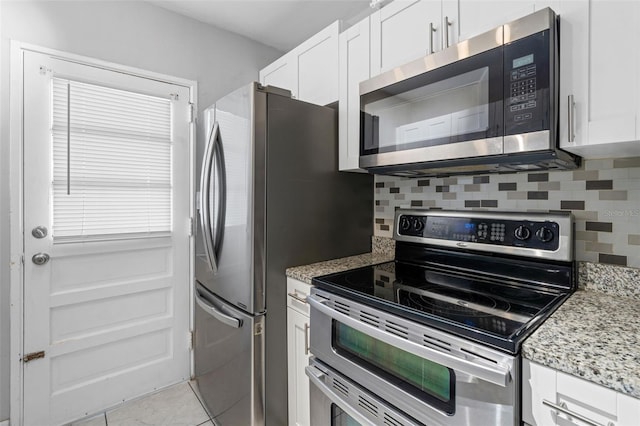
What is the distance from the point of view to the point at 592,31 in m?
0.94

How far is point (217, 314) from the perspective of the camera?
169cm

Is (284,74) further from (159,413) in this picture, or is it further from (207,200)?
(159,413)

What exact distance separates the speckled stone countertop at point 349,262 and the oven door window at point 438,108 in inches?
22.9

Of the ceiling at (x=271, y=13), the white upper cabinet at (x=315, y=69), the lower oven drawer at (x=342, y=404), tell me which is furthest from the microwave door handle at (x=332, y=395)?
the ceiling at (x=271, y=13)

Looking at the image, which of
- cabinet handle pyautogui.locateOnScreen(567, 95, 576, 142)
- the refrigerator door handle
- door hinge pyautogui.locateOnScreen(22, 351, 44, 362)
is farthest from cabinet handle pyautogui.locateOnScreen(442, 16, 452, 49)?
door hinge pyautogui.locateOnScreen(22, 351, 44, 362)

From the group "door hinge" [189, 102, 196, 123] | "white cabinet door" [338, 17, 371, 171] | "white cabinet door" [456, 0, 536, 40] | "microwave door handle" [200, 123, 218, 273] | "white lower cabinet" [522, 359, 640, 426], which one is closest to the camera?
"white lower cabinet" [522, 359, 640, 426]

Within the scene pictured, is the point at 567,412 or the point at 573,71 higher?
the point at 573,71

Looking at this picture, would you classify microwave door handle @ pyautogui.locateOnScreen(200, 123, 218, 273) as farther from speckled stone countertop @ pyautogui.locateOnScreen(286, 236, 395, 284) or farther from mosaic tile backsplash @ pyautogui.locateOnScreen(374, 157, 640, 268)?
mosaic tile backsplash @ pyautogui.locateOnScreen(374, 157, 640, 268)

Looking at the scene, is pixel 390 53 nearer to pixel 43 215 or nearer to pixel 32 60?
pixel 32 60

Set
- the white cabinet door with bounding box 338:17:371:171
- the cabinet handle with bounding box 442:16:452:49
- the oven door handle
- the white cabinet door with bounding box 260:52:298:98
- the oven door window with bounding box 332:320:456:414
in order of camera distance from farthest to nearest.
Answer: the white cabinet door with bounding box 260:52:298:98
the white cabinet door with bounding box 338:17:371:171
the cabinet handle with bounding box 442:16:452:49
the oven door window with bounding box 332:320:456:414
the oven door handle

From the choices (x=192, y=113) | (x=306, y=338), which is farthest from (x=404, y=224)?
(x=192, y=113)

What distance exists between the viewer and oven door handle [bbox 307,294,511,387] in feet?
2.62

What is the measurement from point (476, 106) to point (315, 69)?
40.4 inches

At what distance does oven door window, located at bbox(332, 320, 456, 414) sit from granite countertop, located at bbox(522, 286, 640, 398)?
0.88ft
